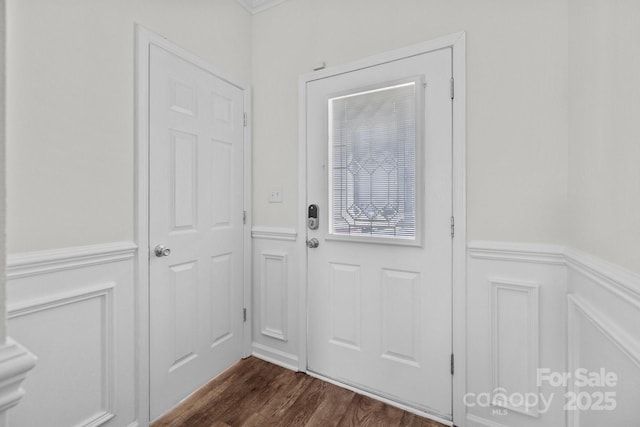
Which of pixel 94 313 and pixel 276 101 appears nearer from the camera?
pixel 94 313

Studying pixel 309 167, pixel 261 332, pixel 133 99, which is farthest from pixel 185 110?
pixel 261 332

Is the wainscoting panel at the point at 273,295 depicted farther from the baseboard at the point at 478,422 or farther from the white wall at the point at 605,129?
the white wall at the point at 605,129

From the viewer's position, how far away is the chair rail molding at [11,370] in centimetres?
41

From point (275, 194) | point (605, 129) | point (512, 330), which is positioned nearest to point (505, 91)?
point (605, 129)

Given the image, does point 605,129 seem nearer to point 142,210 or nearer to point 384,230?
point 384,230

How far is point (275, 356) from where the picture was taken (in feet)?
7.19

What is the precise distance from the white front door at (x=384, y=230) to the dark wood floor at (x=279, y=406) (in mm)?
105

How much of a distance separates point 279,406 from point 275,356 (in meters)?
0.47

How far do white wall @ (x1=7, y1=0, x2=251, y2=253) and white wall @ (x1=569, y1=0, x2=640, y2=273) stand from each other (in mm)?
1925

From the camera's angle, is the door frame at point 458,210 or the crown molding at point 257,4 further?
the crown molding at point 257,4

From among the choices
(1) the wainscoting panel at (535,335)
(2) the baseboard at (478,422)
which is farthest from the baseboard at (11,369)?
(2) the baseboard at (478,422)

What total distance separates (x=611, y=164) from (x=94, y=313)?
2.07m

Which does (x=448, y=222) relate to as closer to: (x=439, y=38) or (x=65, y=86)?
(x=439, y=38)

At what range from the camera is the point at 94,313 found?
1.38 m
